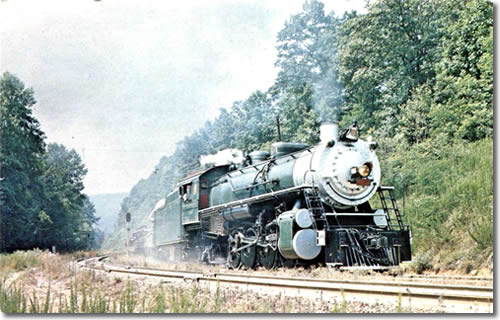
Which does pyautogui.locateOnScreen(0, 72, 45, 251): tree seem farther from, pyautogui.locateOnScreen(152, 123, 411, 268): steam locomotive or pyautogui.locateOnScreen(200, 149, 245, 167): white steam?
pyautogui.locateOnScreen(200, 149, 245, 167): white steam

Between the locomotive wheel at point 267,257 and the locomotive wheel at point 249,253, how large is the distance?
7.3 inches

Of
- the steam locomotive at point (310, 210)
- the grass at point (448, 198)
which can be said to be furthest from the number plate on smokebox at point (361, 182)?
the grass at point (448, 198)

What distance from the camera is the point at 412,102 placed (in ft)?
32.1

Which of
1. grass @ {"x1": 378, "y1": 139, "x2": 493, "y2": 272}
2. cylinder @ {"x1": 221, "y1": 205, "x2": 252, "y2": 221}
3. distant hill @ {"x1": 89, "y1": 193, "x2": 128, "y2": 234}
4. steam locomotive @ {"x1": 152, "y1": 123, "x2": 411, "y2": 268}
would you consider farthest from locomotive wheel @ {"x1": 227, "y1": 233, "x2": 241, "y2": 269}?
grass @ {"x1": 378, "y1": 139, "x2": 493, "y2": 272}

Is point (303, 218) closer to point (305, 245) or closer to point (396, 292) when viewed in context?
point (305, 245)

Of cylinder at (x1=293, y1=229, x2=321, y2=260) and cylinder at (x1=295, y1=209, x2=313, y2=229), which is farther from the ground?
cylinder at (x1=295, y1=209, x2=313, y2=229)

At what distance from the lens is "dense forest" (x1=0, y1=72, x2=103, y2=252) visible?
28.4 ft

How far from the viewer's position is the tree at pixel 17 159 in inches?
336

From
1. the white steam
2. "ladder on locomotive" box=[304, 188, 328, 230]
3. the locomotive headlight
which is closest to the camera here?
"ladder on locomotive" box=[304, 188, 328, 230]

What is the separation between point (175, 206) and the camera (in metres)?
14.3

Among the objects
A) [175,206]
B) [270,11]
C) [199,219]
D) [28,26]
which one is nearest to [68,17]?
[28,26]

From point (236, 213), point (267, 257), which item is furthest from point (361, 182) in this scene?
point (236, 213)

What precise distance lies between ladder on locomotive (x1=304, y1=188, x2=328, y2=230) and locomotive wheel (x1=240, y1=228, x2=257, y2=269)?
5.57ft

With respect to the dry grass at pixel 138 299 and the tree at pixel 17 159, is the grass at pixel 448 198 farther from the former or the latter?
the tree at pixel 17 159
